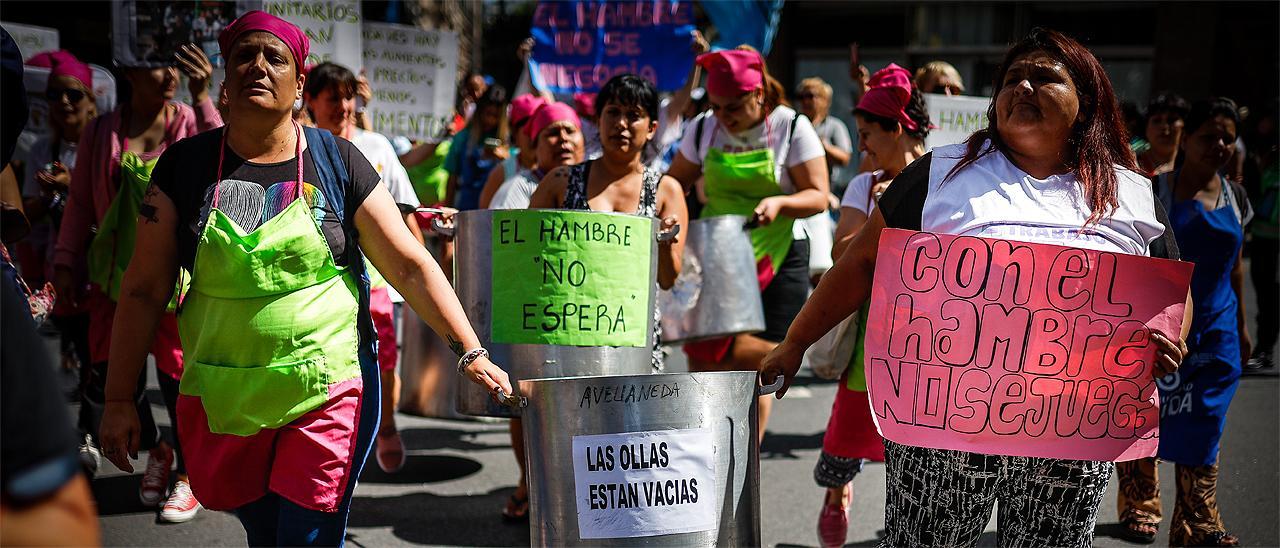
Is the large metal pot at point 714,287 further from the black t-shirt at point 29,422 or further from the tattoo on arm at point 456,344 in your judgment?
the black t-shirt at point 29,422

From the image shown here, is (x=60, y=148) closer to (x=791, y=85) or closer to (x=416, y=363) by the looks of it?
(x=416, y=363)

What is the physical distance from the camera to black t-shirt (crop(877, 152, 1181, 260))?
2.74 metres

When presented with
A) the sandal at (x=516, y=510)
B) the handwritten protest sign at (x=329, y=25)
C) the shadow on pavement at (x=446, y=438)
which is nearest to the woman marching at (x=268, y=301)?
the sandal at (x=516, y=510)

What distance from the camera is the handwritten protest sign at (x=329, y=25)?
19.9ft

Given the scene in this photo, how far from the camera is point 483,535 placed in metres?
4.66

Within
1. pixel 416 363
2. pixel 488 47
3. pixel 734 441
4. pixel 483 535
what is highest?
pixel 488 47

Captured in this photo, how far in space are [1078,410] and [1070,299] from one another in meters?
0.27

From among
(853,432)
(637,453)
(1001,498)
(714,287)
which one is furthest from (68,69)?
(1001,498)

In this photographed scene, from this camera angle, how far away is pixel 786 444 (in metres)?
6.21

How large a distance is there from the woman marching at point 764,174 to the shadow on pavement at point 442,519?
1101 mm

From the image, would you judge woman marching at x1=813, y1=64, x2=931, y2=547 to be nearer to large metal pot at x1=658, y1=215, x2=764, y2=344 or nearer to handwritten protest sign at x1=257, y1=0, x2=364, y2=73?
large metal pot at x1=658, y1=215, x2=764, y2=344

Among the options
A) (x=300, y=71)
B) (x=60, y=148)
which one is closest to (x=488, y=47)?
(x=60, y=148)

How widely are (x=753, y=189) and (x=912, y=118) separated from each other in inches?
31.8

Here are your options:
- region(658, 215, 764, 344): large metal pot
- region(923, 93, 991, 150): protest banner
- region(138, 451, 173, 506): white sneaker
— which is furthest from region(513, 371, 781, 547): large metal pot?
region(923, 93, 991, 150): protest banner
